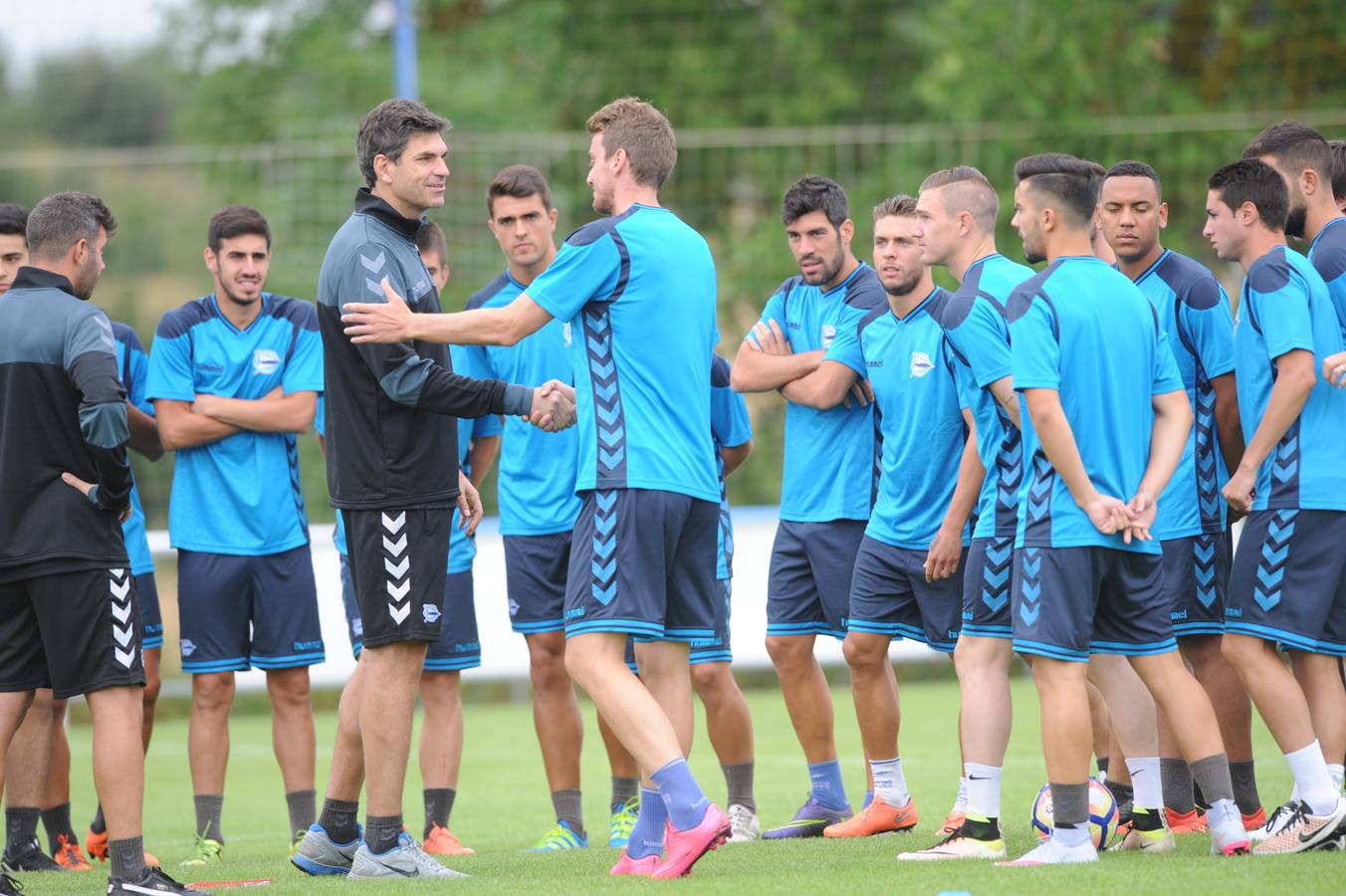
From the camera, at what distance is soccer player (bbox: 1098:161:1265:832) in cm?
676

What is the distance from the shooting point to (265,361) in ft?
26.3

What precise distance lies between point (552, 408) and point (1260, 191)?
2853mm

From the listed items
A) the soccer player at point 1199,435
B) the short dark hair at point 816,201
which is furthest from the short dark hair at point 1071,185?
the short dark hair at point 816,201

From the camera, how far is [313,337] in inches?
320

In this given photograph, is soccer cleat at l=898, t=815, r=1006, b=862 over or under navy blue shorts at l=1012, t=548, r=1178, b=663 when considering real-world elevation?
under

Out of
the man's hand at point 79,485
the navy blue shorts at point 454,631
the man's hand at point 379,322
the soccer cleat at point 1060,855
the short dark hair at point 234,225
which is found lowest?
the soccer cleat at point 1060,855

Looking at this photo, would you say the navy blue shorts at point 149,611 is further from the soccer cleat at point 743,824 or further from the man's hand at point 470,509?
the soccer cleat at point 743,824

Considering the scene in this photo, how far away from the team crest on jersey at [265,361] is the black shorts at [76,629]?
224cm

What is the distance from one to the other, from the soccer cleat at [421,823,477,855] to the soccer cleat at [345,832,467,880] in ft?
3.64

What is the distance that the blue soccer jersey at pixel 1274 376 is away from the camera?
622 centimetres

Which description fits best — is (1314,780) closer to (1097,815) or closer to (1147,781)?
(1147,781)

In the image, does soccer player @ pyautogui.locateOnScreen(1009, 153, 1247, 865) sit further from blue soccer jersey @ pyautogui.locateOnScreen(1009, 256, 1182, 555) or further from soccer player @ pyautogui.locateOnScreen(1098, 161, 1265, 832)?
soccer player @ pyautogui.locateOnScreen(1098, 161, 1265, 832)

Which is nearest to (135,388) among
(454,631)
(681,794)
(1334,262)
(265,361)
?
(265,361)

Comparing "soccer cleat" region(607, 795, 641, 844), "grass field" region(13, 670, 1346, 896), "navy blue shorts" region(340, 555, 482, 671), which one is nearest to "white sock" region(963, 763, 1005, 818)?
"grass field" region(13, 670, 1346, 896)
